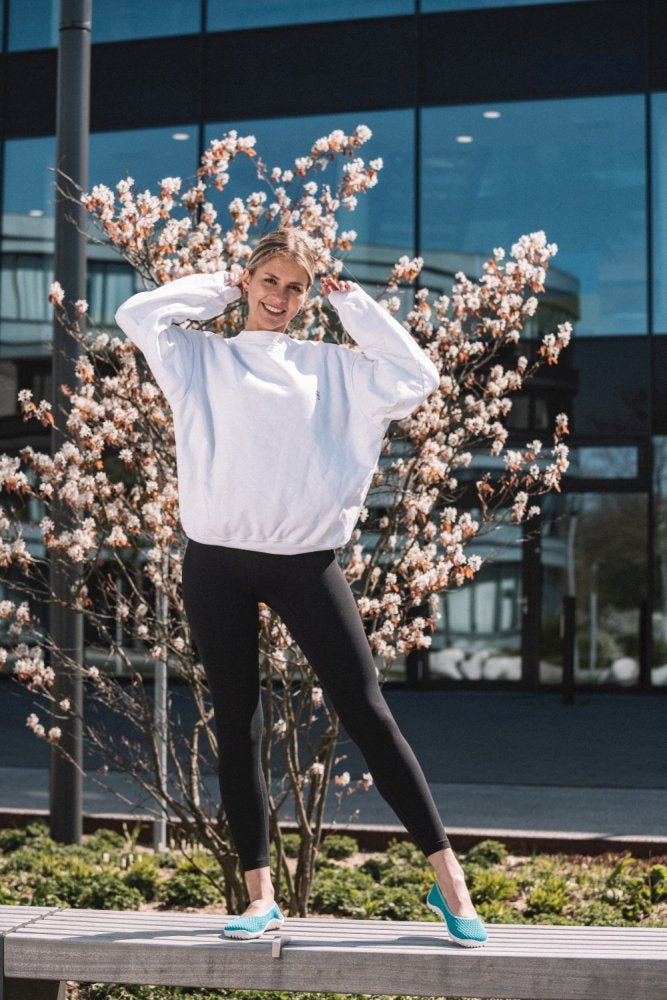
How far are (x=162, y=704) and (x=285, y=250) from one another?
11.5ft

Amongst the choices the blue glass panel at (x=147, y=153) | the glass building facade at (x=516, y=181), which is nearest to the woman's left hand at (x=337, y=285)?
the glass building facade at (x=516, y=181)

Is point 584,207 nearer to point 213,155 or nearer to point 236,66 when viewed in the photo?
point 236,66

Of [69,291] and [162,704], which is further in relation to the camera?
[69,291]

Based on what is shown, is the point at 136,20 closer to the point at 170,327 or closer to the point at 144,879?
the point at 144,879

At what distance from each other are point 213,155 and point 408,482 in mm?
1471

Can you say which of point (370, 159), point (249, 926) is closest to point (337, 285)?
point (249, 926)

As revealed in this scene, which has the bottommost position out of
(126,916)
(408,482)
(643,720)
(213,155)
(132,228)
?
(643,720)

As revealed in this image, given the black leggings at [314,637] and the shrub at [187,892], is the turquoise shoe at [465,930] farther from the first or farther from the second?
the shrub at [187,892]

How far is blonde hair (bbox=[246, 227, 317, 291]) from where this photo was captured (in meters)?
3.02

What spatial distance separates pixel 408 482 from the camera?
498 centimetres

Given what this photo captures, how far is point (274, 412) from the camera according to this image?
9.66ft

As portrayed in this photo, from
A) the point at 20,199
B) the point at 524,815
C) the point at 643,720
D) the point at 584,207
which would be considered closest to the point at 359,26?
the point at 584,207

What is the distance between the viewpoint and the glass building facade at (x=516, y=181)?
14.6 meters

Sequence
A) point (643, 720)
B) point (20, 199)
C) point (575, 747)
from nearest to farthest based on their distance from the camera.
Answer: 1. point (575, 747)
2. point (643, 720)
3. point (20, 199)
